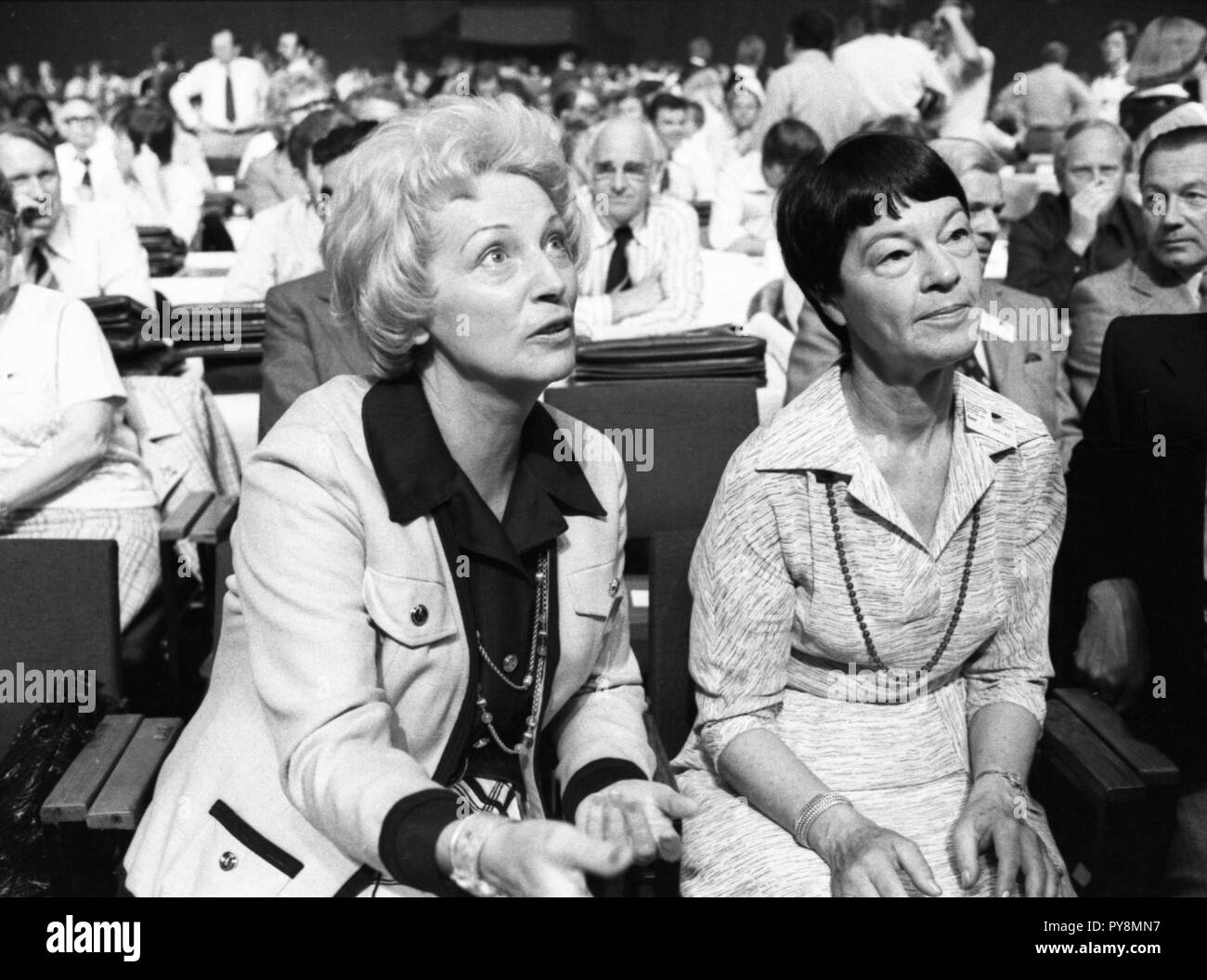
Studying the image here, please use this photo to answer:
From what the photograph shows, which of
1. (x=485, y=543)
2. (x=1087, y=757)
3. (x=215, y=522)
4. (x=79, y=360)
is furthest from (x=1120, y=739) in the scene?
(x=79, y=360)

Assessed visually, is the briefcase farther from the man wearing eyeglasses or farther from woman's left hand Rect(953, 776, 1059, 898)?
the man wearing eyeglasses

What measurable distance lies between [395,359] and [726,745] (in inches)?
26.6

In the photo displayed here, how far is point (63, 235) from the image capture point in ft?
13.0

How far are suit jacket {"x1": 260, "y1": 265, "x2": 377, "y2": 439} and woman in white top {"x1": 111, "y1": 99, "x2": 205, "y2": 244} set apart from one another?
15.9ft

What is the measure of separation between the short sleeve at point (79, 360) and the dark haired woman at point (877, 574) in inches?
59.0

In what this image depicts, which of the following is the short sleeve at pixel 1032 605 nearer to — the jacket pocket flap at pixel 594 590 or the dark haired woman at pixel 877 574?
the dark haired woman at pixel 877 574

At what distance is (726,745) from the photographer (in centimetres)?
175

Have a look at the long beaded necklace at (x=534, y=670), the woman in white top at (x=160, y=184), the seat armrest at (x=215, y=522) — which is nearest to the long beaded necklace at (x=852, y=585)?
the long beaded necklace at (x=534, y=670)

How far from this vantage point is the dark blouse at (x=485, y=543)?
150 cm

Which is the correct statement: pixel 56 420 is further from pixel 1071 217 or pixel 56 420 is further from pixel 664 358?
pixel 1071 217

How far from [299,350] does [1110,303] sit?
1.88m
